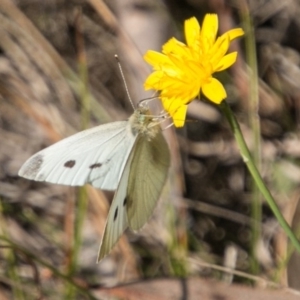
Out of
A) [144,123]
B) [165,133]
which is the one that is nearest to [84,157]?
[144,123]

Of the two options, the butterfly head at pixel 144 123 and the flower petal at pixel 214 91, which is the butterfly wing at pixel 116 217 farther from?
the flower petal at pixel 214 91

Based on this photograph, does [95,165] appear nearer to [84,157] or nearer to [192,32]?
[84,157]

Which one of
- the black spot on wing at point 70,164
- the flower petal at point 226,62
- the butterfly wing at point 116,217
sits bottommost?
the butterfly wing at point 116,217

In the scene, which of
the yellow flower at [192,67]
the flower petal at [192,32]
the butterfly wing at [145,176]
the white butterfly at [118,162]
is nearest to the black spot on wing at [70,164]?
the white butterfly at [118,162]

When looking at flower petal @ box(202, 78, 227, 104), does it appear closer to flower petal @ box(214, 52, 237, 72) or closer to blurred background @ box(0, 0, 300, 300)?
flower petal @ box(214, 52, 237, 72)

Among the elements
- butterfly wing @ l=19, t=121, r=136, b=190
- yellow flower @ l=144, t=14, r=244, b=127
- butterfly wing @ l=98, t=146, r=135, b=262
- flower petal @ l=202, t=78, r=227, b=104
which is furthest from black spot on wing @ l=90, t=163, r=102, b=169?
flower petal @ l=202, t=78, r=227, b=104

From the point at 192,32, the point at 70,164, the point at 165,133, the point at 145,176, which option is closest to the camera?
the point at 192,32

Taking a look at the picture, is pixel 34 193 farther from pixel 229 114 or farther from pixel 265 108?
pixel 229 114
